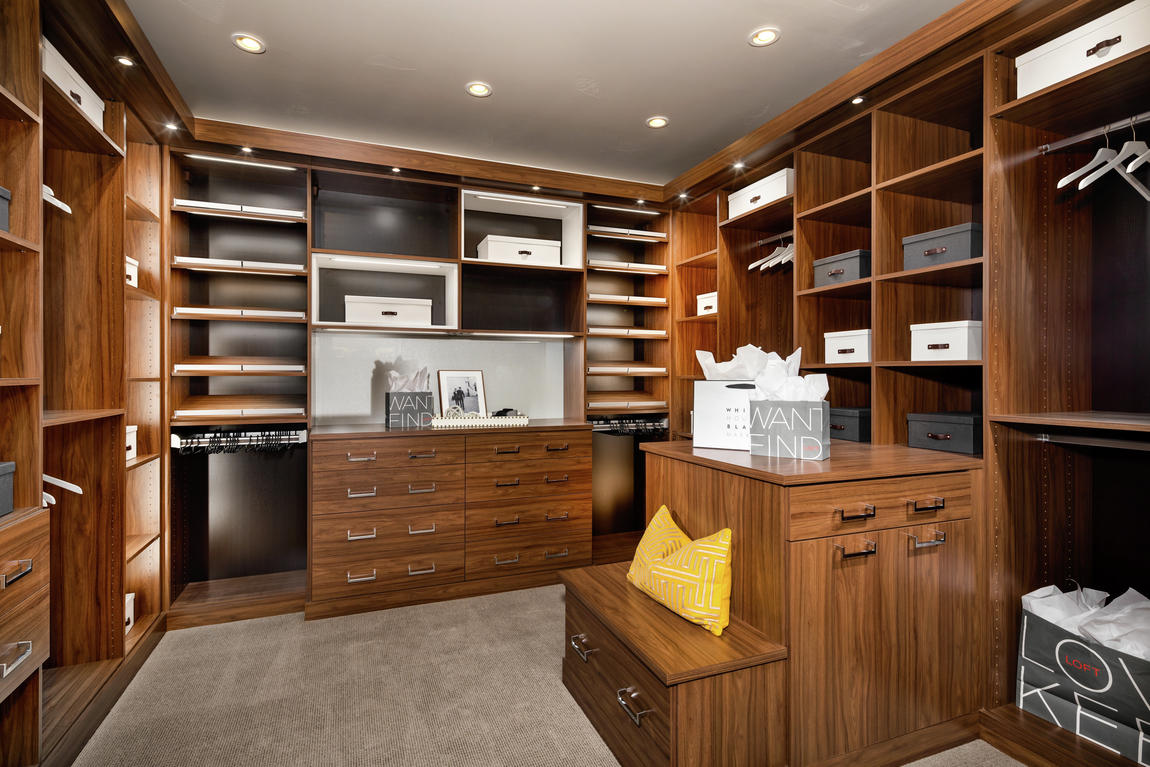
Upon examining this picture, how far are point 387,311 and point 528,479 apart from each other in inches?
50.8

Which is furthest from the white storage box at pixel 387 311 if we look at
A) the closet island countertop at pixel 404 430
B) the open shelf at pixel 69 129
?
the open shelf at pixel 69 129

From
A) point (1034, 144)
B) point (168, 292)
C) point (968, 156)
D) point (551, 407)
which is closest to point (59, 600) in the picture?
point (168, 292)

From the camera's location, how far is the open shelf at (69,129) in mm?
1812

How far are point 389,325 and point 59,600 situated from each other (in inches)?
72.7

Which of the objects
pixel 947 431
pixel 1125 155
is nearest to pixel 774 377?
pixel 947 431

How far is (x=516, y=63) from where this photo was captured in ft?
8.04

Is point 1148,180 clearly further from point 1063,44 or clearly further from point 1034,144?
point 1063,44

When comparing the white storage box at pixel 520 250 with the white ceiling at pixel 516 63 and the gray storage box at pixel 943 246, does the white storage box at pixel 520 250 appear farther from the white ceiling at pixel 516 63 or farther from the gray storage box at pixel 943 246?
the gray storage box at pixel 943 246

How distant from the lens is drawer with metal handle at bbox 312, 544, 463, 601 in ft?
9.73

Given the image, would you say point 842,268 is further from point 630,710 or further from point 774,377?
point 630,710

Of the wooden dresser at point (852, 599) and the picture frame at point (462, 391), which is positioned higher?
the picture frame at point (462, 391)

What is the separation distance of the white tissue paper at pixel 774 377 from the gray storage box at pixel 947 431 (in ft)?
1.70

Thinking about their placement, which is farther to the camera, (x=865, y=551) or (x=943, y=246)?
(x=943, y=246)

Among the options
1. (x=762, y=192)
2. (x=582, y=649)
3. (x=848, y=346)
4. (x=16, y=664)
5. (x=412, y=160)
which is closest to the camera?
(x=16, y=664)
